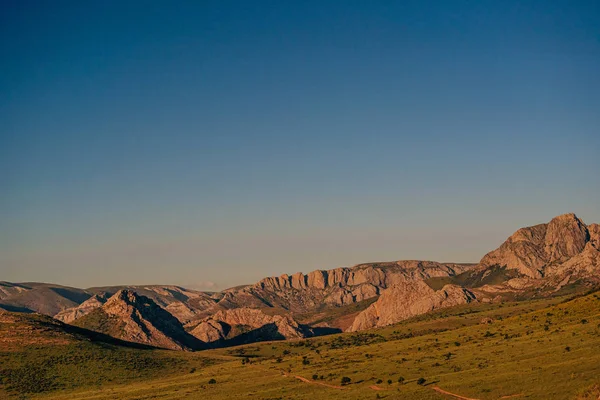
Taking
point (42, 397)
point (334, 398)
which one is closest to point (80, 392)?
point (42, 397)

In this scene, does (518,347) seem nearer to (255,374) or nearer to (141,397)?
(255,374)

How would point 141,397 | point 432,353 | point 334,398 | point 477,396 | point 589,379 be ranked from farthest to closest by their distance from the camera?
point 432,353, point 141,397, point 334,398, point 477,396, point 589,379

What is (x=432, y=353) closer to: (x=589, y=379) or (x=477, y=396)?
(x=477, y=396)

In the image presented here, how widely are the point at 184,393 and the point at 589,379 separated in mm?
106746

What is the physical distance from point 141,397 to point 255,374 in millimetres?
39648

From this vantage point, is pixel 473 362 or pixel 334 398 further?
pixel 473 362

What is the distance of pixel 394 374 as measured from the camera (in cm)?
14712

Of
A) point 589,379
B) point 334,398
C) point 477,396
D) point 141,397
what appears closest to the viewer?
point 589,379

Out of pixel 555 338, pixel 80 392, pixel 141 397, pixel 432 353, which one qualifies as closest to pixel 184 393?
pixel 141 397

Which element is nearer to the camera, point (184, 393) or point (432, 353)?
point (184, 393)

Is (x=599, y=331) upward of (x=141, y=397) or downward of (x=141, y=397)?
upward

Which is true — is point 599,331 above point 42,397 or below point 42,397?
above

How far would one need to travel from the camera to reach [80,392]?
19088cm

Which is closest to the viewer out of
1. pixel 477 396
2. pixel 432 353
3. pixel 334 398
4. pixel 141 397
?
pixel 477 396
